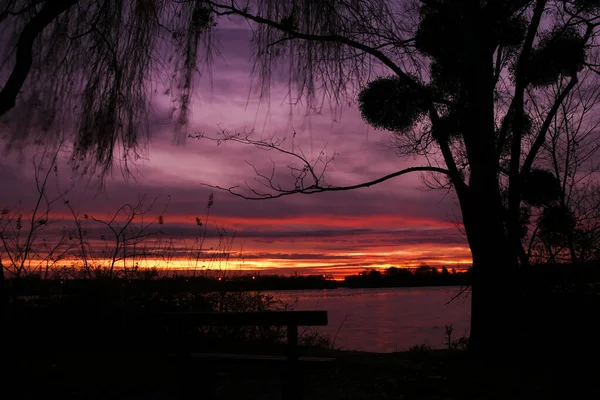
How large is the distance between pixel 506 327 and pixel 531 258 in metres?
1.04

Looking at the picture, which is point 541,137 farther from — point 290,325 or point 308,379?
point 290,325

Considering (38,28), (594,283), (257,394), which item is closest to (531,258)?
(594,283)

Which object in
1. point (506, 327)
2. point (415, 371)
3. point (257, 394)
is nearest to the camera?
point (257, 394)

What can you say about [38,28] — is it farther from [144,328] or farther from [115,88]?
[144,328]

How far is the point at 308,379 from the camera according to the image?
543 centimetres

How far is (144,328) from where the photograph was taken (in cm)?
664

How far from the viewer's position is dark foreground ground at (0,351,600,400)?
4723 millimetres

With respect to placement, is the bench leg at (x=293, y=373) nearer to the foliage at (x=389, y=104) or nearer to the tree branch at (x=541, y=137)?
the foliage at (x=389, y=104)

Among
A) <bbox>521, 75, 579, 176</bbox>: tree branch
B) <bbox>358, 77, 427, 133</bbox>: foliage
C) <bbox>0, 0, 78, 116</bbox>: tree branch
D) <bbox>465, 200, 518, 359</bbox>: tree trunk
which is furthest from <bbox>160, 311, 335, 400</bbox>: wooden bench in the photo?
<bbox>521, 75, 579, 176</bbox>: tree branch

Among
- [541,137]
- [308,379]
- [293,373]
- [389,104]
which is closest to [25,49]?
[293,373]

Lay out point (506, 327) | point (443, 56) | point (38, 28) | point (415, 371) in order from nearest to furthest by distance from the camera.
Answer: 1. point (38, 28)
2. point (415, 371)
3. point (506, 327)
4. point (443, 56)

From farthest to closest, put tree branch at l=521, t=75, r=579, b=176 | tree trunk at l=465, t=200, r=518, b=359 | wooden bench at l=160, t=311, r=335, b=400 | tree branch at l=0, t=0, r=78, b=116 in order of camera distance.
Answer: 1. tree branch at l=521, t=75, r=579, b=176
2. tree trunk at l=465, t=200, r=518, b=359
3. tree branch at l=0, t=0, r=78, b=116
4. wooden bench at l=160, t=311, r=335, b=400

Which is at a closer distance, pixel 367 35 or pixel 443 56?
pixel 367 35

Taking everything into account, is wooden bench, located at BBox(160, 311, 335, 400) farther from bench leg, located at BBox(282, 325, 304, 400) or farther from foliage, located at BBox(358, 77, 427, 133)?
foliage, located at BBox(358, 77, 427, 133)
